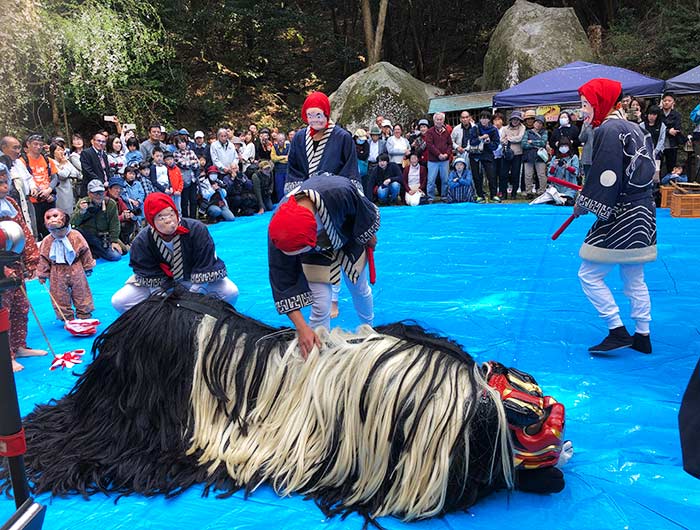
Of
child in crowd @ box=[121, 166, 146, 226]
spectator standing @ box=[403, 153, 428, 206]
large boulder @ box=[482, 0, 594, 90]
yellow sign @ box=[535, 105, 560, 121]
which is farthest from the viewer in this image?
large boulder @ box=[482, 0, 594, 90]

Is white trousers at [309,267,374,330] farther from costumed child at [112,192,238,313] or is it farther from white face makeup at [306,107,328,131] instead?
white face makeup at [306,107,328,131]

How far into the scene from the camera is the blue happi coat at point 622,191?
373 cm

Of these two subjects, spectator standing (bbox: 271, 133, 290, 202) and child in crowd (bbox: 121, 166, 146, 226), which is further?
spectator standing (bbox: 271, 133, 290, 202)

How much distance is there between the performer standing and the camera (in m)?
3.74

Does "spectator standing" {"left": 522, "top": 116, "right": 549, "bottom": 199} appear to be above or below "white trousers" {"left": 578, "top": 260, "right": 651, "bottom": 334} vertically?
above

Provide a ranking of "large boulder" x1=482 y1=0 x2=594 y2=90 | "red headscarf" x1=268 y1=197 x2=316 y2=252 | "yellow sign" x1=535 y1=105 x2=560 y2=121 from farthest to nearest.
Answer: "large boulder" x1=482 y1=0 x2=594 y2=90 → "yellow sign" x1=535 y1=105 x2=560 y2=121 → "red headscarf" x1=268 y1=197 x2=316 y2=252

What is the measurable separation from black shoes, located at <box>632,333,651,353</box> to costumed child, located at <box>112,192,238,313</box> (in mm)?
2669

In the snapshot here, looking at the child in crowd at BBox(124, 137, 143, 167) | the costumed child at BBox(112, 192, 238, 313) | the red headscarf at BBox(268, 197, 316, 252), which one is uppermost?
the child in crowd at BBox(124, 137, 143, 167)

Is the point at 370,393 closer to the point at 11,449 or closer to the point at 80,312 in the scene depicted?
the point at 11,449

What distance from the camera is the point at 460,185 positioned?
10.9 meters

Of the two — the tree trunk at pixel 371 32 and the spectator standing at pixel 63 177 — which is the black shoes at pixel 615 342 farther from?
the tree trunk at pixel 371 32

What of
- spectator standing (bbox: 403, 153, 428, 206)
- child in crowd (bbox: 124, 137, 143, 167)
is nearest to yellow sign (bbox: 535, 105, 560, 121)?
spectator standing (bbox: 403, 153, 428, 206)

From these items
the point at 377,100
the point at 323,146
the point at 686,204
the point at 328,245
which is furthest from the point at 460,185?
the point at 328,245

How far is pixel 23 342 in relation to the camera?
14.9 ft
